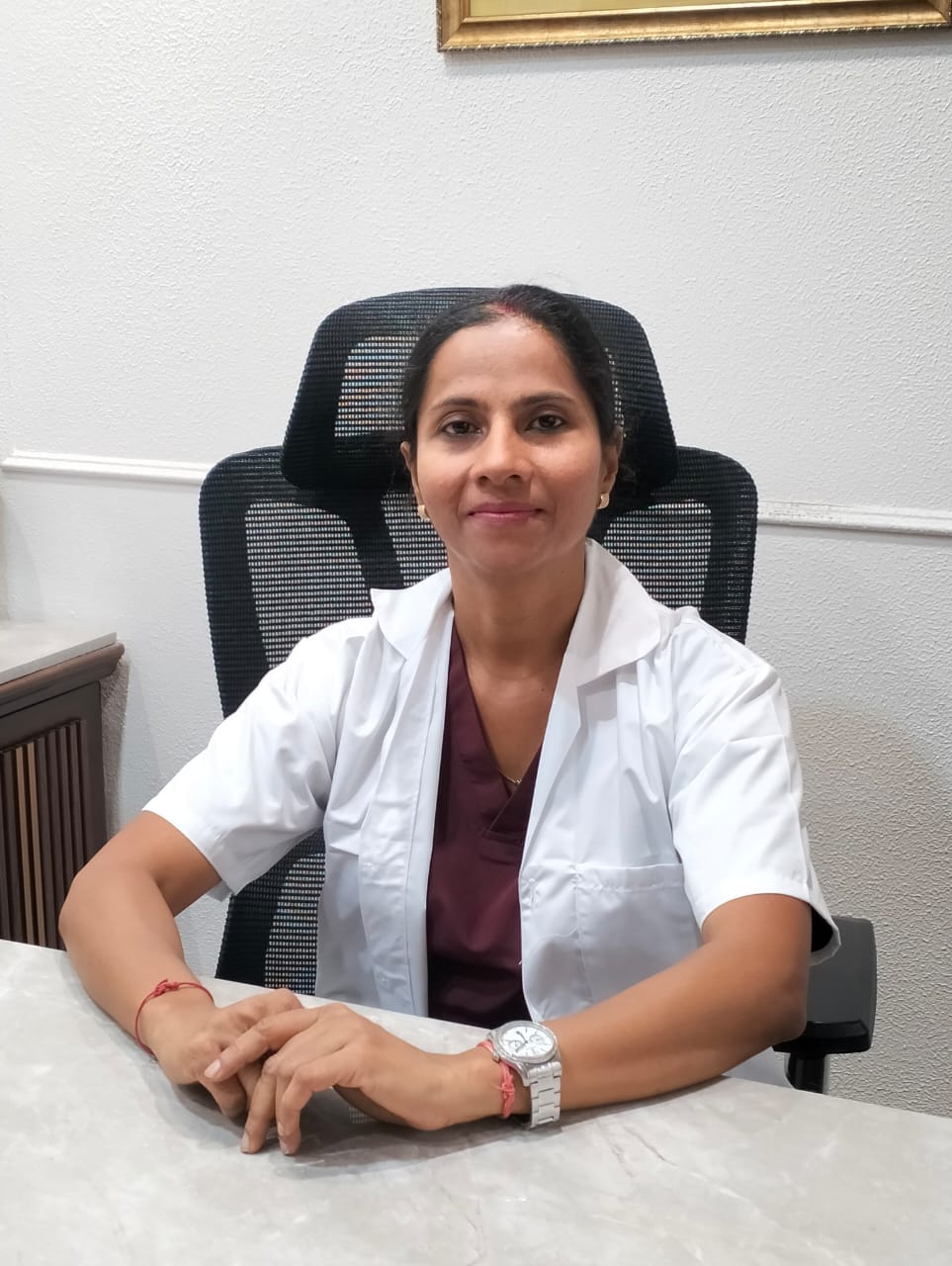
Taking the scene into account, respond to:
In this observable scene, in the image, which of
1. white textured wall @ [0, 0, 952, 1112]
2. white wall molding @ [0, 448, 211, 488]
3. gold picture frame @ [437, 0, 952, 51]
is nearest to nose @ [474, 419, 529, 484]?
white textured wall @ [0, 0, 952, 1112]

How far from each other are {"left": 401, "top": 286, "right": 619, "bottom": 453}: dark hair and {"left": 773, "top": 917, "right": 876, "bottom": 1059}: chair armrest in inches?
21.9

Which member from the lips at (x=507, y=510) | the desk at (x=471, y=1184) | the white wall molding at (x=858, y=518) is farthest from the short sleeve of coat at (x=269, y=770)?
the white wall molding at (x=858, y=518)

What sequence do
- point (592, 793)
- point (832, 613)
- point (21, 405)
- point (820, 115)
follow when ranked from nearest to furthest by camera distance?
point (592, 793)
point (820, 115)
point (832, 613)
point (21, 405)

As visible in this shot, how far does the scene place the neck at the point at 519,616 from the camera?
4.04ft

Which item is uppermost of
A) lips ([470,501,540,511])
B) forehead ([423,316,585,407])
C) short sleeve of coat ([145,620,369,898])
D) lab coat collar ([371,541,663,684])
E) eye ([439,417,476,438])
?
forehead ([423,316,585,407])

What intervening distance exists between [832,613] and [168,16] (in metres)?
1.40

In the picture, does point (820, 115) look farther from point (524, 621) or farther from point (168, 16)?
point (168, 16)

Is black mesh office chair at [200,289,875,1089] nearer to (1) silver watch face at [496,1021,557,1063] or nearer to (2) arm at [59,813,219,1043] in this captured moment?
(2) arm at [59,813,219,1043]

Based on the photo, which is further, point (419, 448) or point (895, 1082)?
point (895, 1082)

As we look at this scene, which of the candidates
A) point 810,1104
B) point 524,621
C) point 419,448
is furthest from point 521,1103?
point 419,448

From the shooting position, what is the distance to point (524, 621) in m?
1.25

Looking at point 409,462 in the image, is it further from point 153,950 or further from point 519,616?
point 153,950

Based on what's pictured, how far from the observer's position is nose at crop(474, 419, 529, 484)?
112 centimetres

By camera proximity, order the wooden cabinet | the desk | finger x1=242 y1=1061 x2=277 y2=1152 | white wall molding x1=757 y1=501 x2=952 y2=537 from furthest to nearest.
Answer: the wooden cabinet
white wall molding x1=757 y1=501 x2=952 y2=537
finger x1=242 y1=1061 x2=277 y2=1152
the desk
